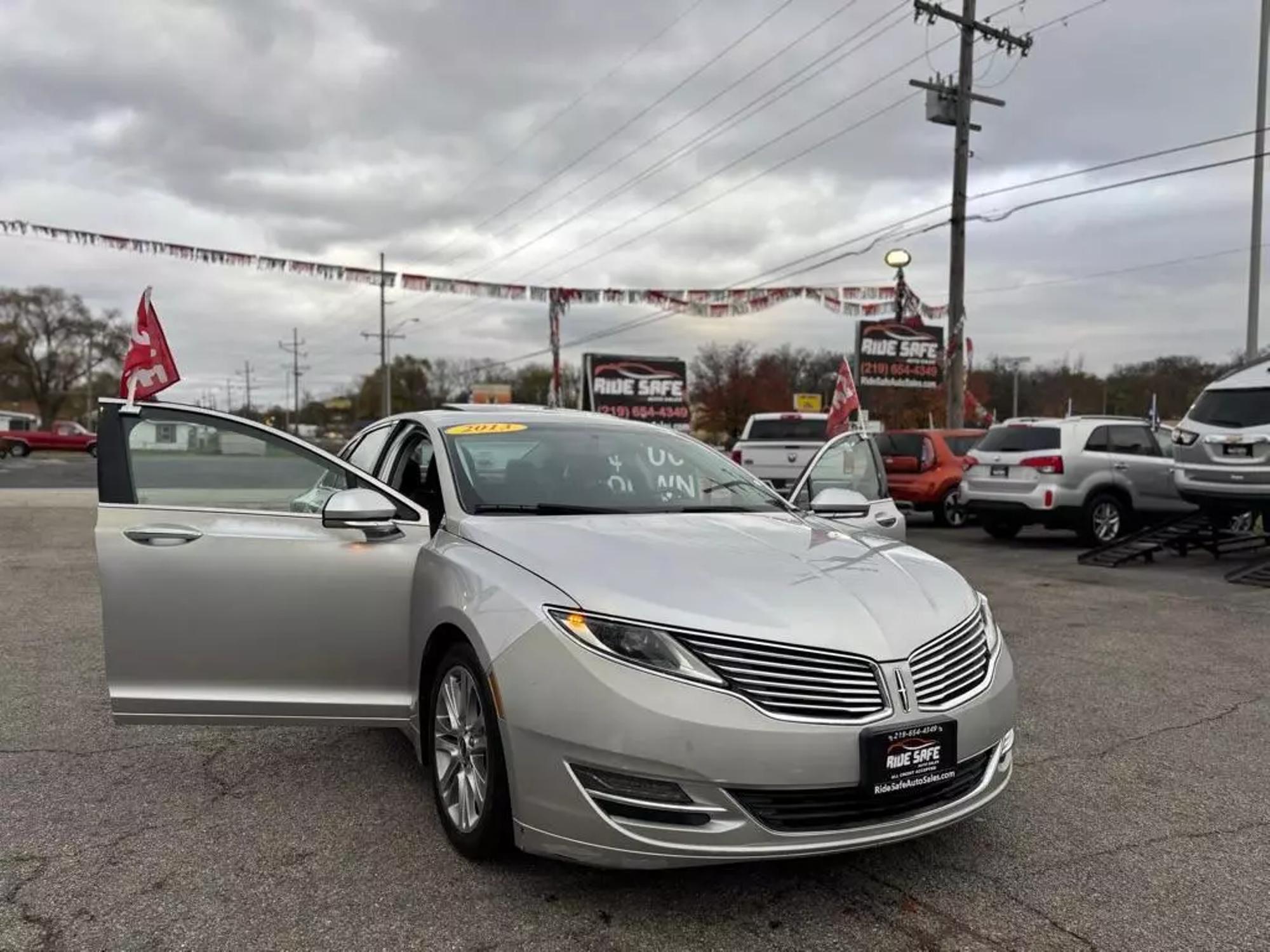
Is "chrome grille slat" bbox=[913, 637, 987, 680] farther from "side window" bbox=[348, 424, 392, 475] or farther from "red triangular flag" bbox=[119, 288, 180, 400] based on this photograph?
"red triangular flag" bbox=[119, 288, 180, 400]

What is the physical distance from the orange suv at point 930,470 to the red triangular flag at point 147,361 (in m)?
12.0

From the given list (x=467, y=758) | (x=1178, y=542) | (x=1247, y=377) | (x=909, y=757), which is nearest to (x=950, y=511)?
(x=1178, y=542)

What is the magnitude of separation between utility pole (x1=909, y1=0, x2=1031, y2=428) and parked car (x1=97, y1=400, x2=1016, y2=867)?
16.3m

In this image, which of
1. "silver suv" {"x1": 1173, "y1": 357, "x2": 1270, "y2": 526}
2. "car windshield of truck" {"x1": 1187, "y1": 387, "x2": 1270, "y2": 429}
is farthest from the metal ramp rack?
"car windshield of truck" {"x1": 1187, "y1": 387, "x2": 1270, "y2": 429}

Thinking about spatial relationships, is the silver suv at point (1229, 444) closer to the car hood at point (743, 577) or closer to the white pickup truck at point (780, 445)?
the white pickup truck at point (780, 445)

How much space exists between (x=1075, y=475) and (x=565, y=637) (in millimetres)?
10885

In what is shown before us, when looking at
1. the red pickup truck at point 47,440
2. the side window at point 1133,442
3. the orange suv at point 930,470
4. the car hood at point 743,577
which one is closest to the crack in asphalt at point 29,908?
the car hood at point 743,577

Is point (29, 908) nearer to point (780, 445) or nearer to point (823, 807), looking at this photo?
point (823, 807)

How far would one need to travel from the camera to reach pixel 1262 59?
16125mm

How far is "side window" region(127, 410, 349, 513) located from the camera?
143 inches

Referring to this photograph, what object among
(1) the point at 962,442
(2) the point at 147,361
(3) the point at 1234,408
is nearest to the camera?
(2) the point at 147,361

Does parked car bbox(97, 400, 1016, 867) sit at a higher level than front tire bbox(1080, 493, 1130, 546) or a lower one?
higher

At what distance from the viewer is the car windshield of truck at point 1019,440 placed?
39.4 feet

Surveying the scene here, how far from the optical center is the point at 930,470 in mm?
14727
